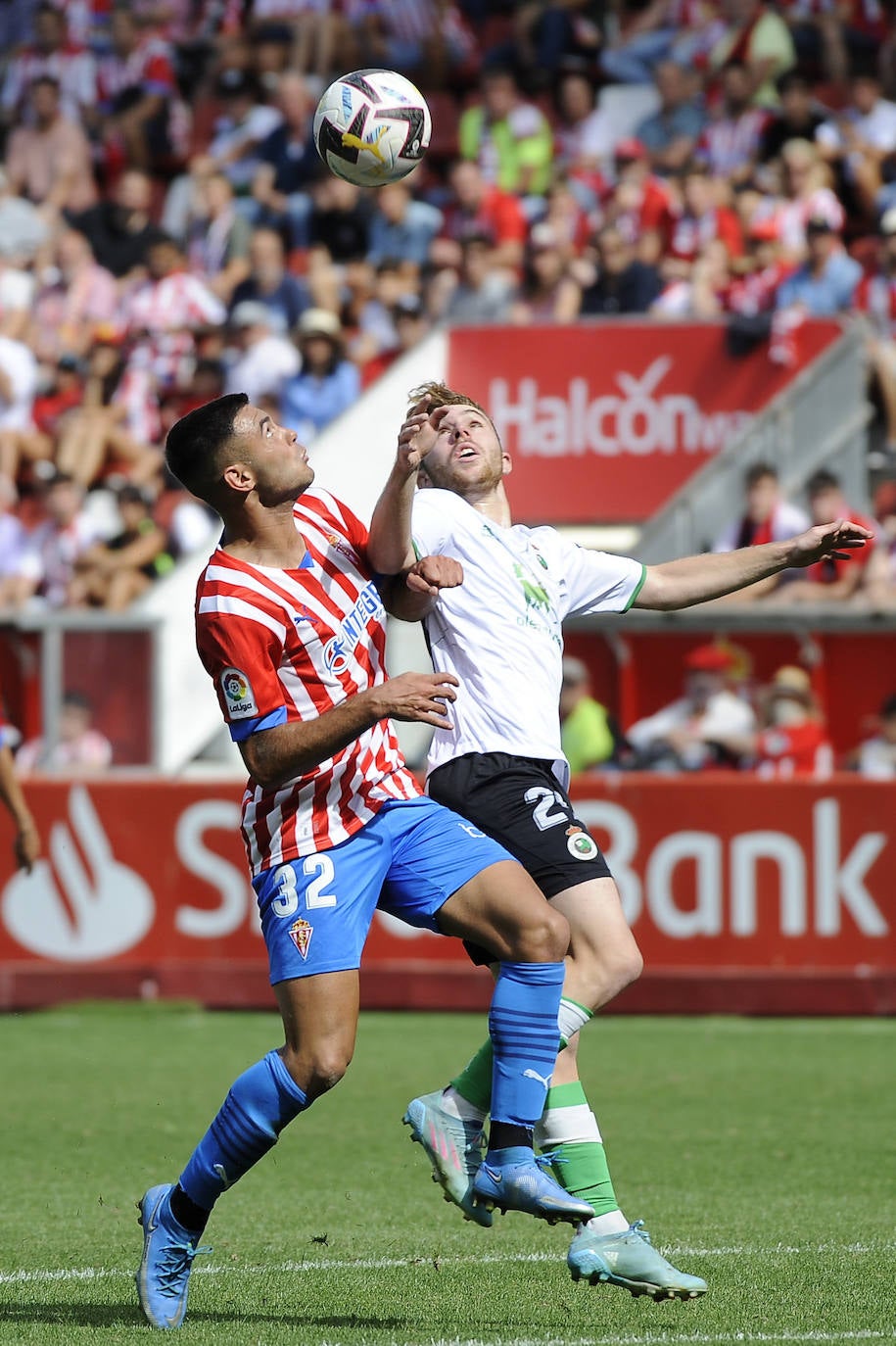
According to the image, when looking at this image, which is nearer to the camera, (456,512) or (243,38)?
(456,512)

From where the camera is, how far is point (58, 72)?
70.2 feet

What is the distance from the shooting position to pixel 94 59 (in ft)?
70.7

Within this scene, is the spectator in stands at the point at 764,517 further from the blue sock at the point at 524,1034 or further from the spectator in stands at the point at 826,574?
the blue sock at the point at 524,1034

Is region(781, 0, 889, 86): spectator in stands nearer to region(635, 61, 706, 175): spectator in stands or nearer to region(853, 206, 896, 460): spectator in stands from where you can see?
region(635, 61, 706, 175): spectator in stands

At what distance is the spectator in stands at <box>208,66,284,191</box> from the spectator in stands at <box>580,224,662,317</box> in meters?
4.39

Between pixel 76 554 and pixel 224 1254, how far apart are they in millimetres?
10399

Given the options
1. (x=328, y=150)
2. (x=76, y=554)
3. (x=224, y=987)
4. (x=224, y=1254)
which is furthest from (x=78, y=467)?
(x=224, y=1254)

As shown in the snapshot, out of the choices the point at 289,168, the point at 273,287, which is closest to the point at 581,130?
the point at 289,168

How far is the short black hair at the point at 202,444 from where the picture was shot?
545 cm

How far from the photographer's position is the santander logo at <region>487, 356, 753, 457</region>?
51.4 ft

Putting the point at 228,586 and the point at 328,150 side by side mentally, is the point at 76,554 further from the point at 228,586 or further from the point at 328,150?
the point at 228,586

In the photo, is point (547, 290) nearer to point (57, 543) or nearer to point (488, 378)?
point (488, 378)

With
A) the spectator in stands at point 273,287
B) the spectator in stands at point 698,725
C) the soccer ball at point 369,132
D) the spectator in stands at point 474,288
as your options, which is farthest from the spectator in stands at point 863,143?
the soccer ball at point 369,132

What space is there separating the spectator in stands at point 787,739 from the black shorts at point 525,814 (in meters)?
7.08
